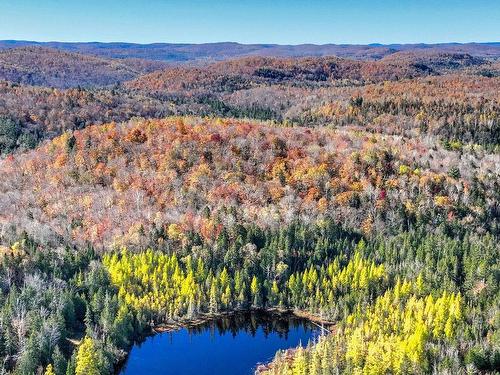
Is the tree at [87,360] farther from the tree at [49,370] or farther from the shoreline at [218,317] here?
the shoreline at [218,317]

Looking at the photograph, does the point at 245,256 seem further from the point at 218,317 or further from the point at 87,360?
the point at 87,360

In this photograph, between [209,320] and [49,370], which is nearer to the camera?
[49,370]

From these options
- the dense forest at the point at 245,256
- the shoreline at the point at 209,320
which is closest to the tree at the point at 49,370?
the dense forest at the point at 245,256

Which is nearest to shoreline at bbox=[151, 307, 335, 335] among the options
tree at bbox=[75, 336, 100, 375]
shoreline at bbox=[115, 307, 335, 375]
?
shoreline at bbox=[115, 307, 335, 375]

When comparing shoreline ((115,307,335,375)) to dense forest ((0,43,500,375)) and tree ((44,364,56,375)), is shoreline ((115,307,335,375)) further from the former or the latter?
tree ((44,364,56,375))

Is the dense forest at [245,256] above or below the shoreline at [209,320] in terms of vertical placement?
above

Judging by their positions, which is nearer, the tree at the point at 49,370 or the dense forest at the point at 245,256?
the tree at the point at 49,370

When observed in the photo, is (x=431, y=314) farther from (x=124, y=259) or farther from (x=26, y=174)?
(x=26, y=174)

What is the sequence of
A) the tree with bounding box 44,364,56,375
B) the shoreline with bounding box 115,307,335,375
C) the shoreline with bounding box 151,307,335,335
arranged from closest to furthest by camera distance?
the tree with bounding box 44,364,56,375 < the shoreline with bounding box 115,307,335,375 < the shoreline with bounding box 151,307,335,335

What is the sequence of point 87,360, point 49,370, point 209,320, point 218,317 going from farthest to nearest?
point 218,317 → point 209,320 → point 87,360 → point 49,370

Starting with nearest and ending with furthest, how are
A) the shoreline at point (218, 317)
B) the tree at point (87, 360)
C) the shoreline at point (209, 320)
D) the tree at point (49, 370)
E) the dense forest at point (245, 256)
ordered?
the tree at point (49, 370) → the tree at point (87, 360) → the dense forest at point (245, 256) → the shoreline at point (209, 320) → the shoreline at point (218, 317)

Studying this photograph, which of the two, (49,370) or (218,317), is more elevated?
(49,370)

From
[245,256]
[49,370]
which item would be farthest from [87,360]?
[245,256]

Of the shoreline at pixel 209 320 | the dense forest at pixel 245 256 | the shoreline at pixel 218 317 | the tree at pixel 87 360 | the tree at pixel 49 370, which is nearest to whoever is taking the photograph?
the tree at pixel 49 370
